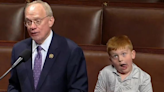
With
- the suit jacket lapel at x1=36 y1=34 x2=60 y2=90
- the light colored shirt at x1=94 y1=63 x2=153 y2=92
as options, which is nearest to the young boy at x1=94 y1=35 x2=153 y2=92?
the light colored shirt at x1=94 y1=63 x2=153 y2=92

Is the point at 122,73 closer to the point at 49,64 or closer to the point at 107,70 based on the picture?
the point at 107,70

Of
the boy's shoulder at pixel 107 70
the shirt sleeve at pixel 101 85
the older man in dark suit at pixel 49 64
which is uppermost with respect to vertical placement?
the older man in dark suit at pixel 49 64

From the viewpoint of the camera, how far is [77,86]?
773 millimetres

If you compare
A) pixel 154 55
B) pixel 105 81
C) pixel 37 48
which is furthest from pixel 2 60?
pixel 154 55

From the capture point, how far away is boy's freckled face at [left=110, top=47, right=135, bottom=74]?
2.66 ft

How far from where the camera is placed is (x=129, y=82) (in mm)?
846

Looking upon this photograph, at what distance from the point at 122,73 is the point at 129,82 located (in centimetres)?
3

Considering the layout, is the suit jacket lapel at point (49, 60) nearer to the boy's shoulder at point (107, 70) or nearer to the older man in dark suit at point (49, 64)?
the older man in dark suit at point (49, 64)

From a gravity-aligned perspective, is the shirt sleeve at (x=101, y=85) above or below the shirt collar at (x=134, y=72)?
below

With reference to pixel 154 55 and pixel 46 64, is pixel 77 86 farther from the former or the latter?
pixel 154 55

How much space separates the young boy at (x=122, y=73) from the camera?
2.68ft

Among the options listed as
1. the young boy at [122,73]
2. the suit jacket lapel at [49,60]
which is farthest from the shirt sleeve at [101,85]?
the suit jacket lapel at [49,60]

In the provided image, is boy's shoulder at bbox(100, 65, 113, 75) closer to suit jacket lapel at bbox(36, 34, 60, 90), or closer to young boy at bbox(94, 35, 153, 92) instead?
young boy at bbox(94, 35, 153, 92)

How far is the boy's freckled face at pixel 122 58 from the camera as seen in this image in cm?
81
